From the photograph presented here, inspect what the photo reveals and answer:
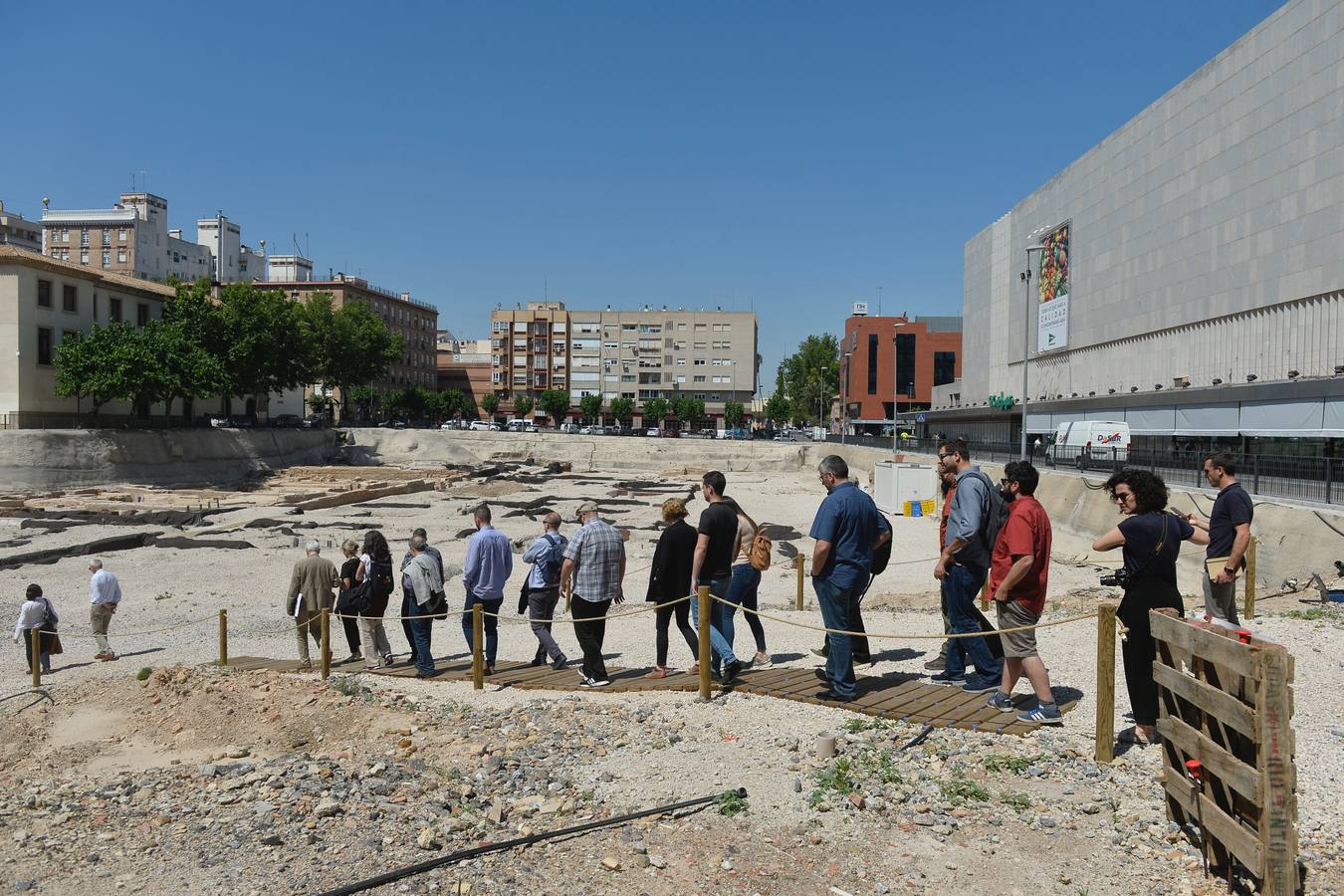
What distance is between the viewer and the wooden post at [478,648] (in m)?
8.66

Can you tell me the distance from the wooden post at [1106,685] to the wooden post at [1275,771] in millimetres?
1608

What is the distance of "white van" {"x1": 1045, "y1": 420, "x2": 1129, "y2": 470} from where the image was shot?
2516 cm

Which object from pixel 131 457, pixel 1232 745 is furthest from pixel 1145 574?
pixel 131 457

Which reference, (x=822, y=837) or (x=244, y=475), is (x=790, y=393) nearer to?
(x=244, y=475)

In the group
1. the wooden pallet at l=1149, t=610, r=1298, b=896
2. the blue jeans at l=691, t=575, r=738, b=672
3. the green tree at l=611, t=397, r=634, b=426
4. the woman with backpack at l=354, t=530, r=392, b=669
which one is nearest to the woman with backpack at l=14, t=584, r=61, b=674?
the woman with backpack at l=354, t=530, r=392, b=669

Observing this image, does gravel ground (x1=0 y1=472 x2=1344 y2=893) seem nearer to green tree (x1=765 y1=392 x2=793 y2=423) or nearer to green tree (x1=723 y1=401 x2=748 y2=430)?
green tree (x1=723 y1=401 x2=748 y2=430)

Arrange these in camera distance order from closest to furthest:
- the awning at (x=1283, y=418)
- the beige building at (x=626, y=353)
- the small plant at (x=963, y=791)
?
the small plant at (x=963, y=791)
the awning at (x=1283, y=418)
the beige building at (x=626, y=353)

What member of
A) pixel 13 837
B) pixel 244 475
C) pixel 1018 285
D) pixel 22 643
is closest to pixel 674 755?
pixel 13 837

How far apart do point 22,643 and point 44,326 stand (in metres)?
40.9

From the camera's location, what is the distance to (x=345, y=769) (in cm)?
695

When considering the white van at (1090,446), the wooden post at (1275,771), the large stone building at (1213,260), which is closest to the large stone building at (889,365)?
the large stone building at (1213,260)

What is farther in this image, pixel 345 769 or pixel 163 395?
pixel 163 395

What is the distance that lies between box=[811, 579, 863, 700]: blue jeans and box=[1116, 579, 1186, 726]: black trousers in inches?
73.3

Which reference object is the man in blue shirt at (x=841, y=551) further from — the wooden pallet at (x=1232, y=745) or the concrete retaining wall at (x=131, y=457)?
the concrete retaining wall at (x=131, y=457)
